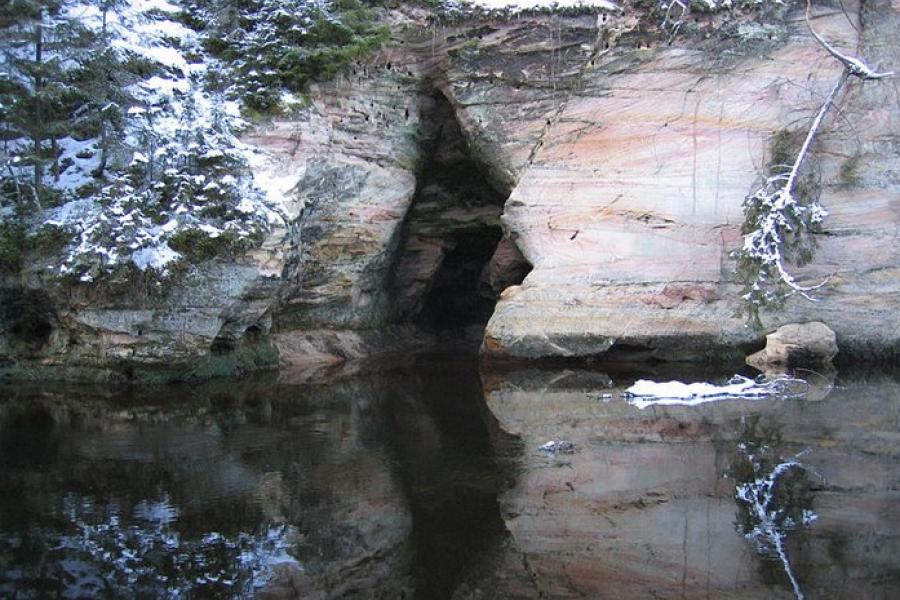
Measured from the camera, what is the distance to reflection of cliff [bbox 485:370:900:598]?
220 inches

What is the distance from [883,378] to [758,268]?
3.11 meters

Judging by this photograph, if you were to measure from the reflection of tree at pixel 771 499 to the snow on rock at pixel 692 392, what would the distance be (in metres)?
3.31

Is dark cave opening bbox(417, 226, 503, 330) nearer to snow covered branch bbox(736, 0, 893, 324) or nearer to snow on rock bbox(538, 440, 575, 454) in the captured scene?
snow covered branch bbox(736, 0, 893, 324)

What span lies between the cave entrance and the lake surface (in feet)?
31.7

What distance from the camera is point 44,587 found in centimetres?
553

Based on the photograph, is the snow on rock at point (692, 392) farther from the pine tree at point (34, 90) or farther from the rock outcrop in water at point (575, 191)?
the pine tree at point (34, 90)

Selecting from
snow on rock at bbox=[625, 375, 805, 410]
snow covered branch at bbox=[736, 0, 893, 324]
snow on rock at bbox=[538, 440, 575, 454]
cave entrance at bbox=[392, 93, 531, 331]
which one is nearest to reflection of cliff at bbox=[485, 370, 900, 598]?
snow on rock at bbox=[538, 440, 575, 454]

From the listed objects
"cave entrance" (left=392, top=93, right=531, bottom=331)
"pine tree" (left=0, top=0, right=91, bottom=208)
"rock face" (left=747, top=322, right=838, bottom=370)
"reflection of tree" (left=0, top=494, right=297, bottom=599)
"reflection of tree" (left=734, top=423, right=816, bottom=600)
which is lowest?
"reflection of tree" (left=734, top=423, right=816, bottom=600)

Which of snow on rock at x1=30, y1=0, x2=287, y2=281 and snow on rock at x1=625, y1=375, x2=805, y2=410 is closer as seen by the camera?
snow on rock at x1=625, y1=375, x2=805, y2=410

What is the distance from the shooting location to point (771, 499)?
7.16 meters

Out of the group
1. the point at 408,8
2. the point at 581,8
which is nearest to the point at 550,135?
the point at 581,8

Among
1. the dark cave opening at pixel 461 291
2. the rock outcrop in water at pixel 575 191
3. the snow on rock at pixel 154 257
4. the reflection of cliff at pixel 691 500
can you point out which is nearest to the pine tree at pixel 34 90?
the rock outcrop in water at pixel 575 191

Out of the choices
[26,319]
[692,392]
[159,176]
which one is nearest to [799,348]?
[692,392]

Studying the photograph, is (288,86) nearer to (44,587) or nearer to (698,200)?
(698,200)
